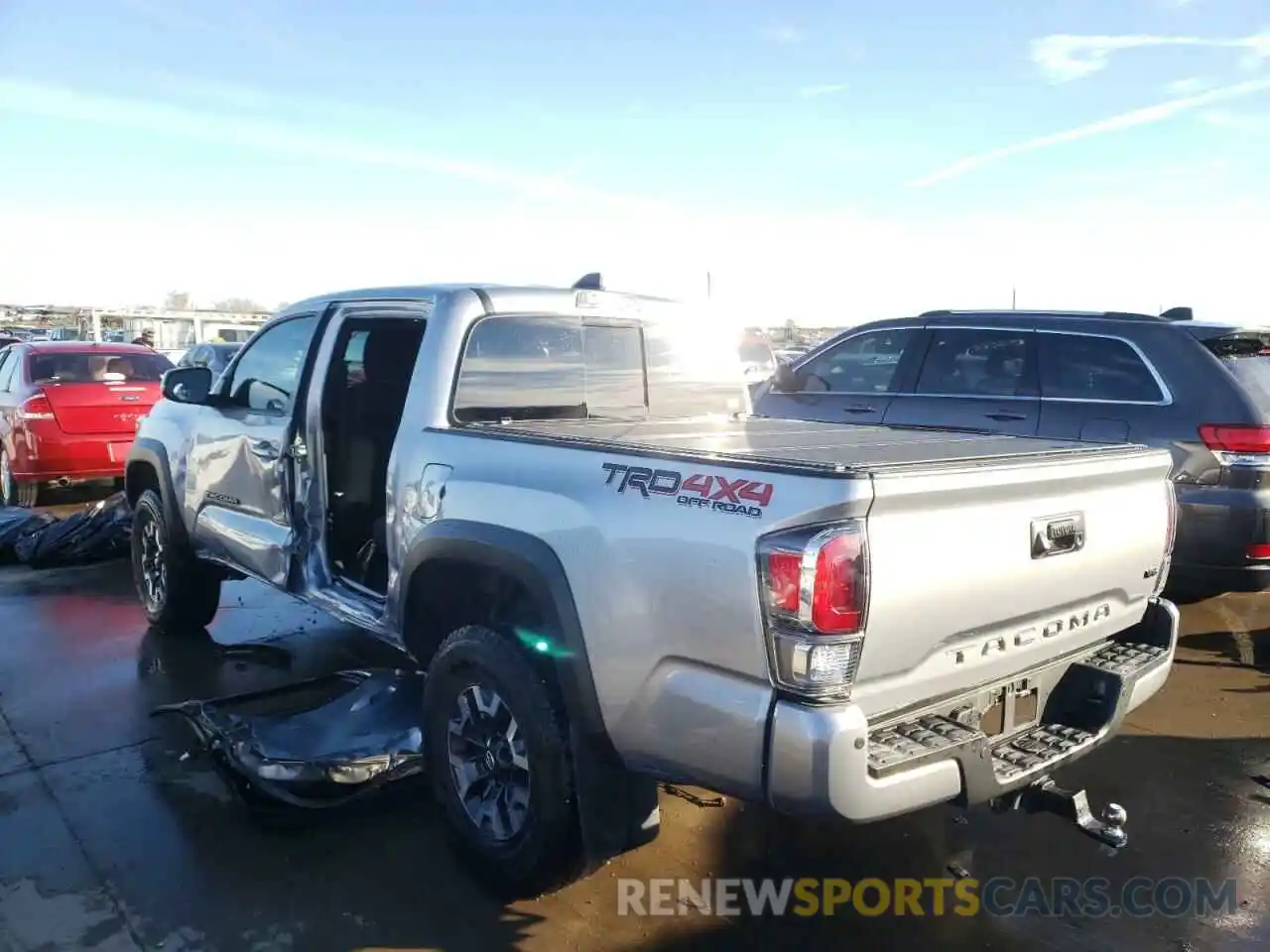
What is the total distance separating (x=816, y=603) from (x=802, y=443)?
3.85 ft

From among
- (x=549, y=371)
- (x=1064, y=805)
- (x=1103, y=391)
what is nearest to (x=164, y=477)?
(x=549, y=371)

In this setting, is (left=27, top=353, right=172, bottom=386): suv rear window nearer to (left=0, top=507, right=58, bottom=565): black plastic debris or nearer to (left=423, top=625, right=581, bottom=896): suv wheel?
(left=0, top=507, right=58, bottom=565): black plastic debris

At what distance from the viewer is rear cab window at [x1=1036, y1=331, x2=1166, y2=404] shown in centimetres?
563

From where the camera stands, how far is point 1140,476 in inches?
123

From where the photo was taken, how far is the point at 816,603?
2.24 metres

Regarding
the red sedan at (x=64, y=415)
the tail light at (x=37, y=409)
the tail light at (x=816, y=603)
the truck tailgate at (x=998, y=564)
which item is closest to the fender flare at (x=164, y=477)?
the red sedan at (x=64, y=415)

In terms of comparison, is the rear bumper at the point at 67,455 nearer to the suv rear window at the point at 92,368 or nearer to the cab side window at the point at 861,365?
the suv rear window at the point at 92,368

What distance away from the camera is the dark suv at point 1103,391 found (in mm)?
5145

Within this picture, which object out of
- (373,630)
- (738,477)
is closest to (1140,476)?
(738,477)

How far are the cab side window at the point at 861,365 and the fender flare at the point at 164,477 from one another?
433 cm

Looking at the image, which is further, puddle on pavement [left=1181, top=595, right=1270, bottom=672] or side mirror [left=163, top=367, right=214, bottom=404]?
puddle on pavement [left=1181, top=595, right=1270, bottom=672]

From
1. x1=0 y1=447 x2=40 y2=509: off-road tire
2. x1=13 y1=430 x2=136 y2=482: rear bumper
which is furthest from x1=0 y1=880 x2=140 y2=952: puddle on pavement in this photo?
x1=0 y1=447 x2=40 y2=509: off-road tire

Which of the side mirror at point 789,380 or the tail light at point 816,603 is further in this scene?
the side mirror at point 789,380

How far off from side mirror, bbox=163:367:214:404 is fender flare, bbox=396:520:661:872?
2779 millimetres
